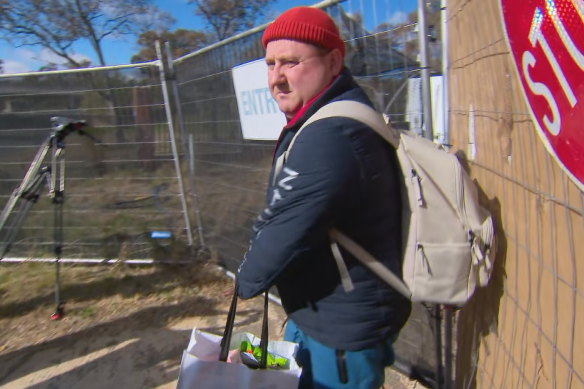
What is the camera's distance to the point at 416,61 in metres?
1.99

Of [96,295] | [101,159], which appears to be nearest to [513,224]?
[96,295]

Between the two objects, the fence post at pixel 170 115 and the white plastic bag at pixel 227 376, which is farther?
the fence post at pixel 170 115

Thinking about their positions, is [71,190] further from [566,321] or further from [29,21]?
[29,21]

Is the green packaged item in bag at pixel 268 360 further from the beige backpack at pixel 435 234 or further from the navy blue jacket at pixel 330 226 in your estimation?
the beige backpack at pixel 435 234

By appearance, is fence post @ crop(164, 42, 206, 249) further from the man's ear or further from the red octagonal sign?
the red octagonal sign

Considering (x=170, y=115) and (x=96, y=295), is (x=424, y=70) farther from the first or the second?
(x=96, y=295)

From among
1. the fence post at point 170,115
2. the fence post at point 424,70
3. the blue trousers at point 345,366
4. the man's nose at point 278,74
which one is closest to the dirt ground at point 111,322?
the fence post at point 170,115

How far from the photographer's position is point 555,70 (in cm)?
92

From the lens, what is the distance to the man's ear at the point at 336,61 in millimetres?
1460

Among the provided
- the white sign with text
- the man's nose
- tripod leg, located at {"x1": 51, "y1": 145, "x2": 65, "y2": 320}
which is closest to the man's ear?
the man's nose

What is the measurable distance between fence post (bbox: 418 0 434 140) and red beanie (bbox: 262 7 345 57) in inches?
24.6

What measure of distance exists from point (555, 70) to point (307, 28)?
0.77 m

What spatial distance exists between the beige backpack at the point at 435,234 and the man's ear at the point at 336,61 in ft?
0.64

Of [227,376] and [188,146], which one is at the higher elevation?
[188,146]
